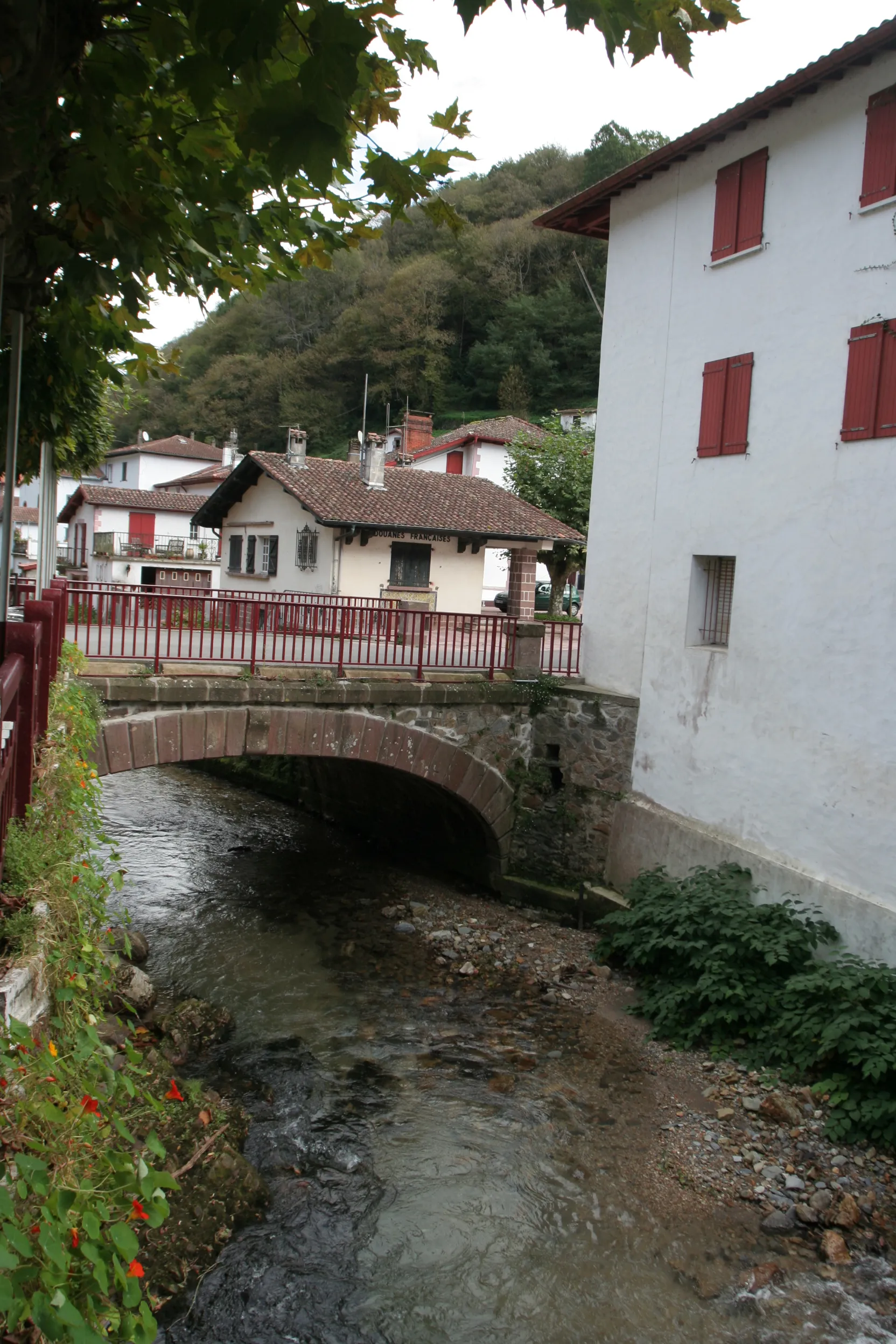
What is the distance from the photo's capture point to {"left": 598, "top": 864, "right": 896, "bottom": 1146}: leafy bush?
24.2 ft

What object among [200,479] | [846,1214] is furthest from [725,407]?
[200,479]

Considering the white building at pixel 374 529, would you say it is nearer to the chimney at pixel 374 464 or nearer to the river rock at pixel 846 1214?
the chimney at pixel 374 464

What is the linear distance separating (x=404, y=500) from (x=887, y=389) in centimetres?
1420

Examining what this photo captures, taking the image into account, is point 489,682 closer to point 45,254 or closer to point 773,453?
point 773,453

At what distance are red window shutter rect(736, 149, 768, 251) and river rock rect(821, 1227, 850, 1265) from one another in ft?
28.1

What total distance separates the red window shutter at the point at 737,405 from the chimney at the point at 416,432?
81.9ft

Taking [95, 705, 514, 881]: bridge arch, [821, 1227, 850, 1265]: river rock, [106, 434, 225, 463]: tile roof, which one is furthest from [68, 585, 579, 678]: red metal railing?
[106, 434, 225, 463]: tile roof

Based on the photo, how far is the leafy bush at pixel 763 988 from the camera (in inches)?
290

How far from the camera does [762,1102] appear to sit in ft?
24.9

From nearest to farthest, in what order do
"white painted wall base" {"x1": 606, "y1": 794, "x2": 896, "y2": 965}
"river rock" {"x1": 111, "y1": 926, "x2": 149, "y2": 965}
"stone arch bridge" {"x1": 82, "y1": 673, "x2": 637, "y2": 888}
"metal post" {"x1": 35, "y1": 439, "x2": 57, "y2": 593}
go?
"metal post" {"x1": 35, "y1": 439, "x2": 57, "y2": 593}, "white painted wall base" {"x1": 606, "y1": 794, "x2": 896, "y2": 965}, "river rock" {"x1": 111, "y1": 926, "x2": 149, "y2": 965}, "stone arch bridge" {"x1": 82, "y1": 673, "x2": 637, "y2": 888}

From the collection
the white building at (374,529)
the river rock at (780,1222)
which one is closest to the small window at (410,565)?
the white building at (374,529)

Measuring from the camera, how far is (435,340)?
54.9 meters

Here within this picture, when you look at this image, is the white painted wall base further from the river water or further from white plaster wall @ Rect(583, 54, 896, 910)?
the river water

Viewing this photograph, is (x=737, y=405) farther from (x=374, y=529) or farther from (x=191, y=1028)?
(x=374, y=529)
